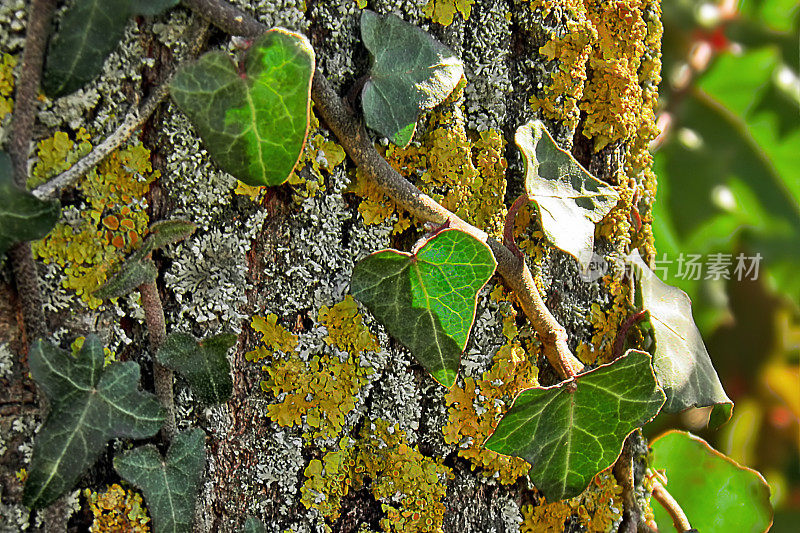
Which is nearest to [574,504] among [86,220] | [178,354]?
[178,354]

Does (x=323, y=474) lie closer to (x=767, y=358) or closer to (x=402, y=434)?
(x=402, y=434)

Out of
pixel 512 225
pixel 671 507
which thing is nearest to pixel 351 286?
pixel 512 225

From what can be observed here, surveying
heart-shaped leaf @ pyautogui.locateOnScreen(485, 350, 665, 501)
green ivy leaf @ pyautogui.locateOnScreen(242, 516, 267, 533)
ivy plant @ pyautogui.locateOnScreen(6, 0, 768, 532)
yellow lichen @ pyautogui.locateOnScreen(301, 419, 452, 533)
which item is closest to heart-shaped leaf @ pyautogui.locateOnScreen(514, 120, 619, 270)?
ivy plant @ pyautogui.locateOnScreen(6, 0, 768, 532)

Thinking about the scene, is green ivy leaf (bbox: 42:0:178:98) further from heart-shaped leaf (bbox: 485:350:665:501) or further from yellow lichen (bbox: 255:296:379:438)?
heart-shaped leaf (bbox: 485:350:665:501)

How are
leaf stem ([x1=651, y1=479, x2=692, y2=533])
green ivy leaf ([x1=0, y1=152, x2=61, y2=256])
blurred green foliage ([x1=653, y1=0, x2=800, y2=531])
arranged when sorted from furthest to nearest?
blurred green foliage ([x1=653, y1=0, x2=800, y2=531]) → leaf stem ([x1=651, y1=479, x2=692, y2=533]) → green ivy leaf ([x1=0, y1=152, x2=61, y2=256])

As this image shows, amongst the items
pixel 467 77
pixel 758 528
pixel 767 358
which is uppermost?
pixel 467 77

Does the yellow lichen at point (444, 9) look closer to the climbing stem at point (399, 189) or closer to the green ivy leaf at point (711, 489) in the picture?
the climbing stem at point (399, 189)
